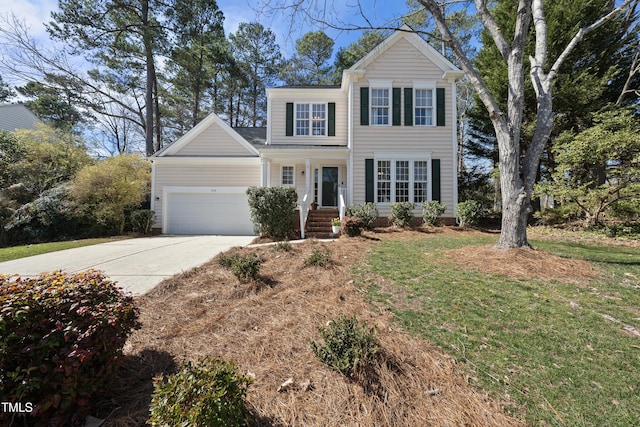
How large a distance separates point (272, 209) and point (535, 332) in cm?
760

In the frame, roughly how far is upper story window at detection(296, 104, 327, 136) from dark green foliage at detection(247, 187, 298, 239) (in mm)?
5128

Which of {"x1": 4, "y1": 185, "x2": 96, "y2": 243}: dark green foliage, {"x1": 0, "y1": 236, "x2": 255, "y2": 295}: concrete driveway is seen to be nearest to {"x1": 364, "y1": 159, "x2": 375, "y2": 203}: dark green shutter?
{"x1": 0, "y1": 236, "x2": 255, "y2": 295}: concrete driveway

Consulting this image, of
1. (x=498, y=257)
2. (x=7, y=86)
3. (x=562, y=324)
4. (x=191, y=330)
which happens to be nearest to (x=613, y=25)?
(x=498, y=257)

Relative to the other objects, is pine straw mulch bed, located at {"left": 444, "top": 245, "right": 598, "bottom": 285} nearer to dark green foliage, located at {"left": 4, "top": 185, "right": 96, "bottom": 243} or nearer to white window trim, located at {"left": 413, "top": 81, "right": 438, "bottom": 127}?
white window trim, located at {"left": 413, "top": 81, "right": 438, "bottom": 127}

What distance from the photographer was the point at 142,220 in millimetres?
12164

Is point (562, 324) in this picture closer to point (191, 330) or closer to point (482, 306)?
point (482, 306)

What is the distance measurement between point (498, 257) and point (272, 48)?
79.1 feet

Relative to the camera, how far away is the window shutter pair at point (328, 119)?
13.0 m

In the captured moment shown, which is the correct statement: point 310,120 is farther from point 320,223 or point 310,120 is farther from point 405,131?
point 320,223

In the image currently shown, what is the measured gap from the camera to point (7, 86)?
19828 millimetres

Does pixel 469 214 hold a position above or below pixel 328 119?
below

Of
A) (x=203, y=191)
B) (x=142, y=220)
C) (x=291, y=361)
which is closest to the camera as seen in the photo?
(x=291, y=361)

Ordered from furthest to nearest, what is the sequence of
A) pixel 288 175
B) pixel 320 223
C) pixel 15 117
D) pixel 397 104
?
1. pixel 15 117
2. pixel 288 175
3. pixel 397 104
4. pixel 320 223

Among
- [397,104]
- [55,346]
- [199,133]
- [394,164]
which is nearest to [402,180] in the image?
[394,164]
